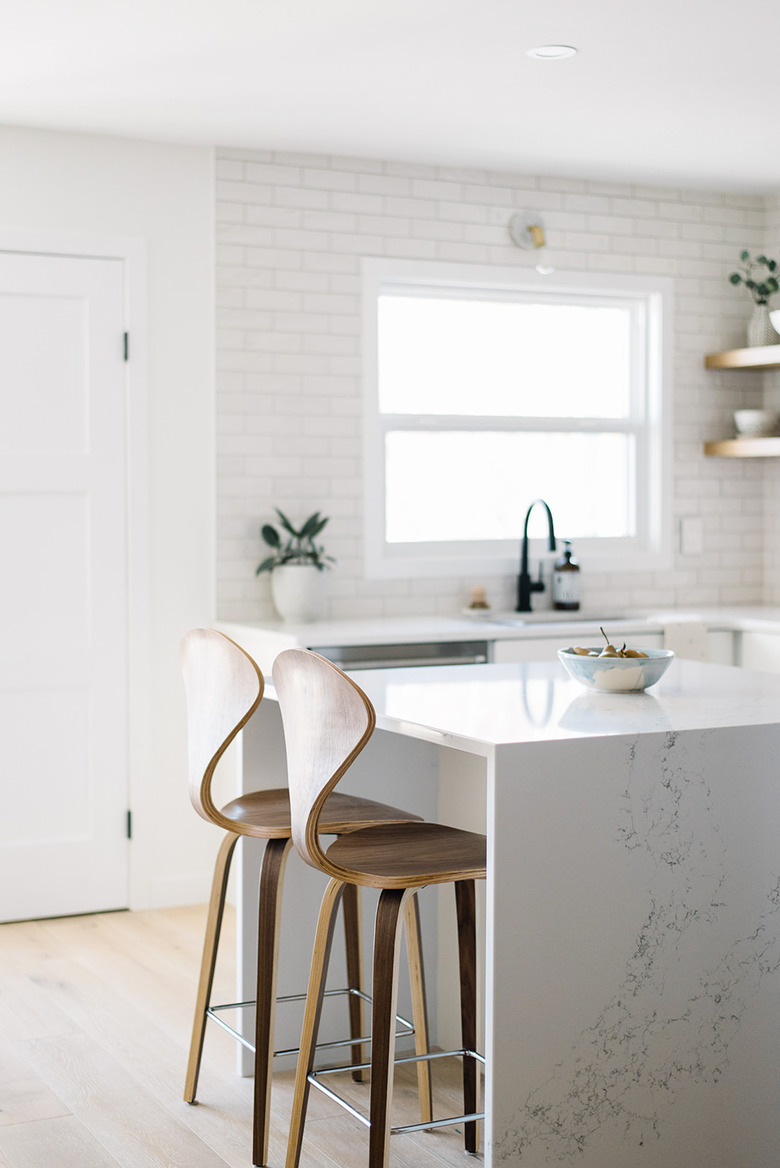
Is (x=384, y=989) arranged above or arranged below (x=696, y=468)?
below

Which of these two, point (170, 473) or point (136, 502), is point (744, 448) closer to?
point (170, 473)

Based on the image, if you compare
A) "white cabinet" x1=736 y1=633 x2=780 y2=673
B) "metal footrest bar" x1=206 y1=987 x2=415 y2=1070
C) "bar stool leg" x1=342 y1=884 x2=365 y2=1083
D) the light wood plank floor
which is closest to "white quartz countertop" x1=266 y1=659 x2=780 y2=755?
"bar stool leg" x1=342 y1=884 x2=365 y2=1083

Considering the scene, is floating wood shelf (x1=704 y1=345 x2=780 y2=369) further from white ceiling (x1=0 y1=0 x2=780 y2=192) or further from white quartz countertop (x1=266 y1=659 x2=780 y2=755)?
white quartz countertop (x1=266 y1=659 x2=780 y2=755)

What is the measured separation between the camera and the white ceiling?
3.35 metres

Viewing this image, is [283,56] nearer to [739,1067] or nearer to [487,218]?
[487,218]

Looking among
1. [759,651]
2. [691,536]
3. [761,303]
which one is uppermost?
[761,303]

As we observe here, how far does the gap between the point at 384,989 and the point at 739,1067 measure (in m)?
0.68

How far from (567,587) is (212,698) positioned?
2530 mm

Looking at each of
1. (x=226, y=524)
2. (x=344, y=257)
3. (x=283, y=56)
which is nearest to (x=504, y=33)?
(x=283, y=56)

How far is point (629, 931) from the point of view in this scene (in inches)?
88.9

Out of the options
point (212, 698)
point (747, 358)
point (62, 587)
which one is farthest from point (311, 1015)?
point (747, 358)

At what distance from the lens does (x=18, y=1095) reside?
300 cm

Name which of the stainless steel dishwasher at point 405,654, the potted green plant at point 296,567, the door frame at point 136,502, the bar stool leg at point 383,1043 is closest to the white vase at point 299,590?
the potted green plant at point 296,567

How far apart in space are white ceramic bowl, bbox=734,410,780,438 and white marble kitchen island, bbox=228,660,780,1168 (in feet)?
9.95
